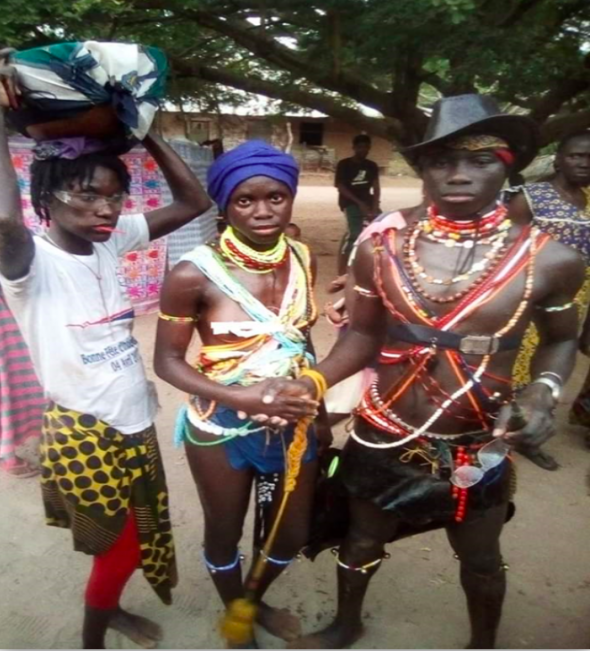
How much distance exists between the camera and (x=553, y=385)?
1.79 metres

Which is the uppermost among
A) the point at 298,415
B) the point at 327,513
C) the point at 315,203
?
the point at 298,415

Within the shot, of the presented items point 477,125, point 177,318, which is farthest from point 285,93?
point 477,125

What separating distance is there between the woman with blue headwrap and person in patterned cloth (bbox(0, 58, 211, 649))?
0.17 meters

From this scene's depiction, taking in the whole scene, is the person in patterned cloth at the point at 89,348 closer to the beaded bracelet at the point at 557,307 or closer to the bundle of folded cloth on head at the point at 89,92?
the bundle of folded cloth on head at the point at 89,92

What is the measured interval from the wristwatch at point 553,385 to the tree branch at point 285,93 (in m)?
7.10

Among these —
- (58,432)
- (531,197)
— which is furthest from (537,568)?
(58,432)

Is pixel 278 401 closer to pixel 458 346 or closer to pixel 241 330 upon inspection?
pixel 241 330

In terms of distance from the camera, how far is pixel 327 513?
7.34 feet

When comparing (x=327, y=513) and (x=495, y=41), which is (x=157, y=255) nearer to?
(x=495, y=41)

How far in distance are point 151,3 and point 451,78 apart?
9.41ft

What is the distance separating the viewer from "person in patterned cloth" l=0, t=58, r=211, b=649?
178cm

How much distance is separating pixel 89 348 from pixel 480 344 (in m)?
1.14

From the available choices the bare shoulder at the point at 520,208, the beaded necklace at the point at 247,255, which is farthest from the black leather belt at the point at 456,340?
the bare shoulder at the point at 520,208

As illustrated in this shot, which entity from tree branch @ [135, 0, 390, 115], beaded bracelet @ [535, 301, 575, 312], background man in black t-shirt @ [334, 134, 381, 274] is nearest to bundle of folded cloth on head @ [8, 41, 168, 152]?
beaded bracelet @ [535, 301, 575, 312]
